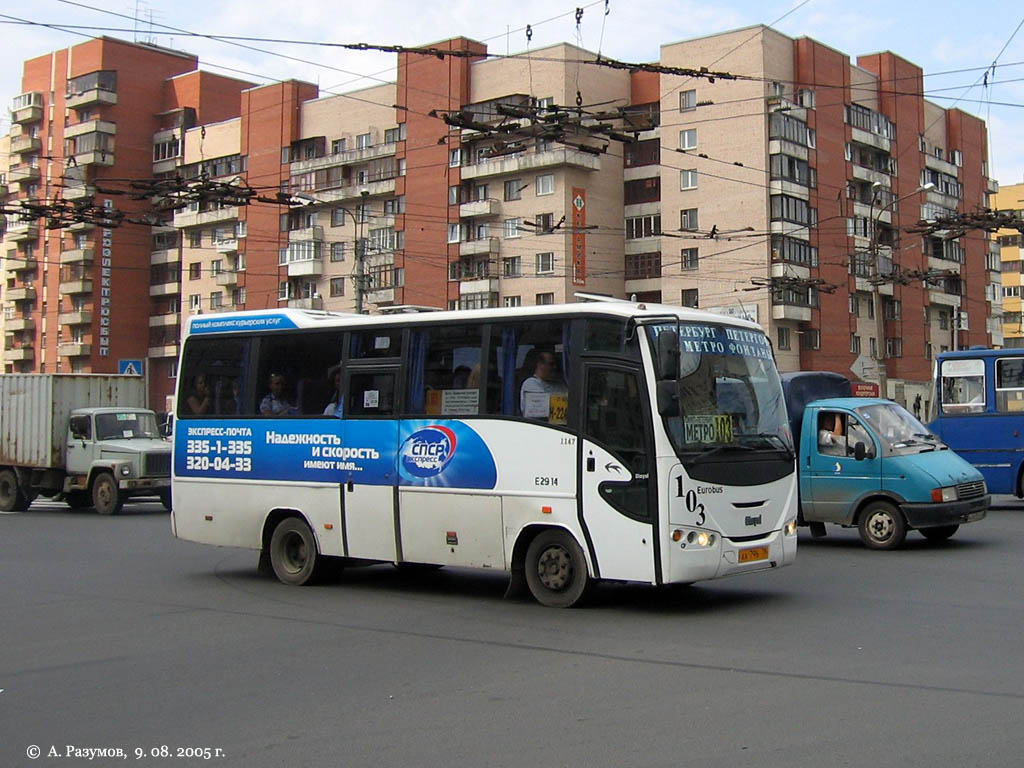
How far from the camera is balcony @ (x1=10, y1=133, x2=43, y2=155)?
84.5 meters

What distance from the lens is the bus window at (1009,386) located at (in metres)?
21.7

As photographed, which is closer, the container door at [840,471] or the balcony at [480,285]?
the container door at [840,471]

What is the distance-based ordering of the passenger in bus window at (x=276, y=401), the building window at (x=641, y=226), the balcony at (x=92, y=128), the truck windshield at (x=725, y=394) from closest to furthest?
the truck windshield at (x=725, y=394) → the passenger in bus window at (x=276, y=401) → the building window at (x=641, y=226) → the balcony at (x=92, y=128)

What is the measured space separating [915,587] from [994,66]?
15.1 metres

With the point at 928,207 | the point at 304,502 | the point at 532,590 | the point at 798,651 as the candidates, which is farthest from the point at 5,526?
the point at 928,207

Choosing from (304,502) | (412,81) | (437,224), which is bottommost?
(304,502)

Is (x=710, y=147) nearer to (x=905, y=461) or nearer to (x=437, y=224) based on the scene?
(x=437, y=224)

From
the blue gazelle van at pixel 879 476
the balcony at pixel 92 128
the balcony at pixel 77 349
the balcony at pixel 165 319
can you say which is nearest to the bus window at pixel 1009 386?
the blue gazelle van at pixel 879 476

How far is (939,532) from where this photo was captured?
54.6ft

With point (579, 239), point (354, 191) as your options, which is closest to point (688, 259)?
point (579, 239)

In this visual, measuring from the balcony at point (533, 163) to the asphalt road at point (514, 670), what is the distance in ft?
148

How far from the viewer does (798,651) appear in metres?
9.01

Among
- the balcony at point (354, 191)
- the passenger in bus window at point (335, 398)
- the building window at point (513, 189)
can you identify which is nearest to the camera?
the passenger in bus window at point (335, 398)

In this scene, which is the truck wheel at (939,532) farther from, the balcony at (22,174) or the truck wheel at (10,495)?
the balcony at (22,174)
